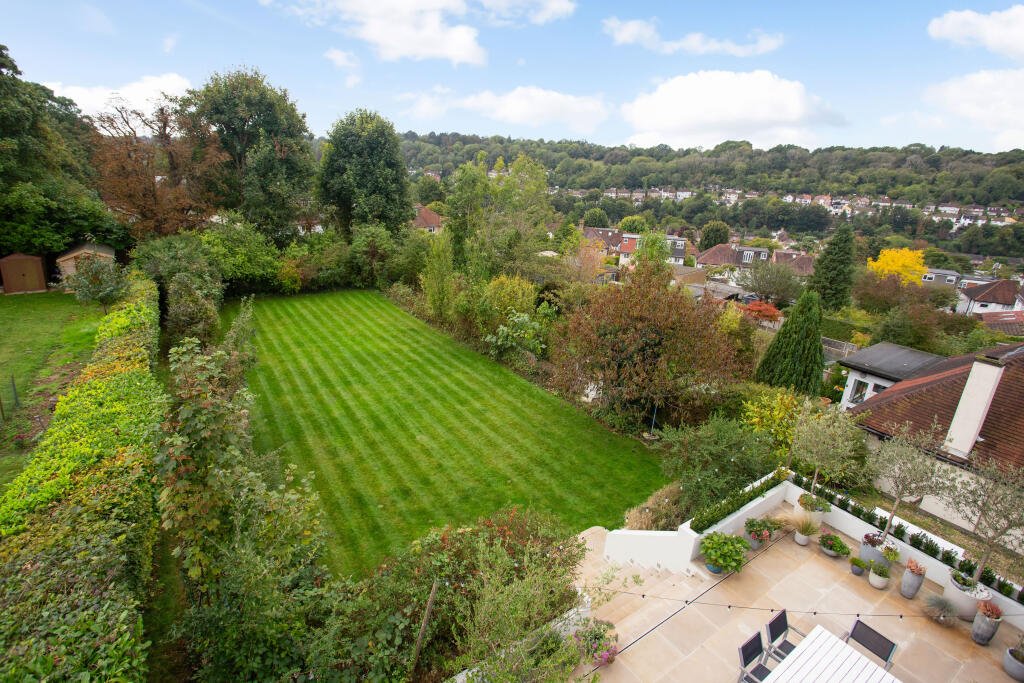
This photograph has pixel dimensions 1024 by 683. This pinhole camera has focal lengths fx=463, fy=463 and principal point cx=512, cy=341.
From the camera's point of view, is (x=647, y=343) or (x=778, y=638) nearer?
(x=778, y=638)

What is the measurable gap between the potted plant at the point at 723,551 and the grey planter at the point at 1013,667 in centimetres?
300

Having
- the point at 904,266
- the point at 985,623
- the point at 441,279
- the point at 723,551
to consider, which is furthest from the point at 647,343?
the point at 904,266

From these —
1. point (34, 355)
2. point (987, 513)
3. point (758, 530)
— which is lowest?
point (34, 355)

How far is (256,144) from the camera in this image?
92.9ft

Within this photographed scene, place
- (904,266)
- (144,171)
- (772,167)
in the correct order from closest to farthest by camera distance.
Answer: (144,171)
(904,266)
(772,167)

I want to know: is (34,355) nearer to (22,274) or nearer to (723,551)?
(22,274)

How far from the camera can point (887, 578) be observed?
23.1ft

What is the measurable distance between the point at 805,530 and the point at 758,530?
3.11ft

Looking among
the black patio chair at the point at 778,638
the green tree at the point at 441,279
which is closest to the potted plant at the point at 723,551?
the black patio chair at the point at 778,638

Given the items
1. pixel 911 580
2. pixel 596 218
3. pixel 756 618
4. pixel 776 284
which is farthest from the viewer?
pixel 596 218

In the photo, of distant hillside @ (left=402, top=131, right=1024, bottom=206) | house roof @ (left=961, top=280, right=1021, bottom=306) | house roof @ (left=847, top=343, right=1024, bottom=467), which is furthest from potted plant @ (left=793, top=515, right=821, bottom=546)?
distant hillside @ (left=402, top=131, right=1024, bottom=206)

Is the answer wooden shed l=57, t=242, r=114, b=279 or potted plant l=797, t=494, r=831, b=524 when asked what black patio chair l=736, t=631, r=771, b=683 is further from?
wooden shed l=57, t=242, r=114, b=279

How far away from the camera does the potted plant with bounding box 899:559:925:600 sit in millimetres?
6819

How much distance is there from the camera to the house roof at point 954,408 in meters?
10.8
